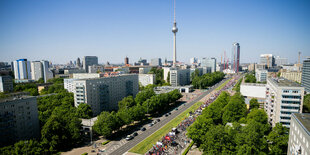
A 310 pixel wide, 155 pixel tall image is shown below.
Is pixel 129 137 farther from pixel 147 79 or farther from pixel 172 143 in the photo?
pixel 147 79

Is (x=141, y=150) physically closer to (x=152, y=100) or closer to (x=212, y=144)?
(x=212, y=144)

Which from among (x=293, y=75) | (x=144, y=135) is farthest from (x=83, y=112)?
(x=293, y=75)

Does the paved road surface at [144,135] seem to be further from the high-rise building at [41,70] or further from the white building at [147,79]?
the high-rise building at [41,70]

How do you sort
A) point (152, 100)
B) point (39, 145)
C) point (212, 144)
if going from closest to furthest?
point (212, 144) → point (39, 145) → point (152, 100)

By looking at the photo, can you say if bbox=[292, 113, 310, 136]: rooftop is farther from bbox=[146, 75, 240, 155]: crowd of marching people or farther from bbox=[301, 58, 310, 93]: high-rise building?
bbox=[301, 58, 310, 93]: high-rise building

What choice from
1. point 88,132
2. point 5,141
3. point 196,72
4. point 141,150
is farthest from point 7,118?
point 196,72
